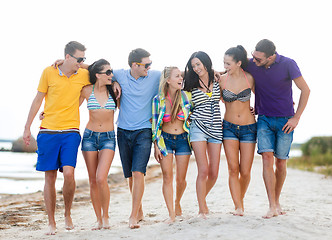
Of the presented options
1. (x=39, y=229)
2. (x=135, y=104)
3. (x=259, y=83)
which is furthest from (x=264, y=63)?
(x=39, y=229)

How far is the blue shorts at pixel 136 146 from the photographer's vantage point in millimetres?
5574

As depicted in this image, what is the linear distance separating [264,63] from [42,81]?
126 inches

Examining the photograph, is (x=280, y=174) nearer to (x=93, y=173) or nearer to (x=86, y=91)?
(x=93, y=173)

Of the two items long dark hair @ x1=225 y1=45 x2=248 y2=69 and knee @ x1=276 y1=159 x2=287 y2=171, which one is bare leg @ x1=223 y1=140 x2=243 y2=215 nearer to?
knee @ x1=276 y1=159 x2=287 y2=171

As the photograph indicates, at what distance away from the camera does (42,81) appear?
18.5ft

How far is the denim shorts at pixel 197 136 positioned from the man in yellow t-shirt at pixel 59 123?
161cm

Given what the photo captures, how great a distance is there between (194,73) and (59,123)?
80.7 inches

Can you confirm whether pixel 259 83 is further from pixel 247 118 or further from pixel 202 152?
pixel 202 152

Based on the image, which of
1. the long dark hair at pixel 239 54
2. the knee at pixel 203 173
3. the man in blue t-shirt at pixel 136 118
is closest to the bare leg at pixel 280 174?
the knee at pixel 203 173

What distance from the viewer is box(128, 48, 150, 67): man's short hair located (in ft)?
18.7

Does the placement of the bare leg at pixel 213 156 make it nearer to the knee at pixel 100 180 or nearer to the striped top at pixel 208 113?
the striped top at pixel 208 113

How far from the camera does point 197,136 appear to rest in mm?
5598

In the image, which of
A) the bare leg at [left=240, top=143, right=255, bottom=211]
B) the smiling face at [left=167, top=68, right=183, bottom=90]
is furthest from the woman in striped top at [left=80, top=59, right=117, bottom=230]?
the bare leg at [left=240, top=143, right=255, bottom=211]

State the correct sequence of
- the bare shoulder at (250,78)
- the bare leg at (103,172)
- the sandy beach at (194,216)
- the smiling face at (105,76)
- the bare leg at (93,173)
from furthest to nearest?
the bare shoulder at (250,78), the smiling face at (105,76), the bare leg at (93,173), the bare leg at (103,172), the sandy beach at (194,216)
